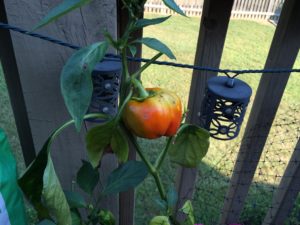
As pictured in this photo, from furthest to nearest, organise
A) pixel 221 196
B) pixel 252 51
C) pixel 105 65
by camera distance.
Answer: pixel 252 51, pixel 221 196, pixel 105 65

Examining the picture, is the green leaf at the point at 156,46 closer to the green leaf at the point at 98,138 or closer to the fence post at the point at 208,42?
the green leaf at the point at 98,138

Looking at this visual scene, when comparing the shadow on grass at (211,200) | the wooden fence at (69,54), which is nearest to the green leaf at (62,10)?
the wooden fence at (69,54)

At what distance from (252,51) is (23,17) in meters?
3.87

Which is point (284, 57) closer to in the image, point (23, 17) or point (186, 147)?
point (186, 147)

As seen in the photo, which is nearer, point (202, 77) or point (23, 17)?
point (23, 17)

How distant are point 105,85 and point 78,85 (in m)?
0.34

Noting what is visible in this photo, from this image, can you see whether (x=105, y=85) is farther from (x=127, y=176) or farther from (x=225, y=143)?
(x=225, y=143)

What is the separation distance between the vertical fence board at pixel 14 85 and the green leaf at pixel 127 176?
0.32m

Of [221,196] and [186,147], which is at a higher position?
[186,147]

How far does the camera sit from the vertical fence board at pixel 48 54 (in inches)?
27.3

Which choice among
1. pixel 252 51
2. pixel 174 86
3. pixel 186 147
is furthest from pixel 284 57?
pixel 252 51

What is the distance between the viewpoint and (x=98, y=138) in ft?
1.97

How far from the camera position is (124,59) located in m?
0.54

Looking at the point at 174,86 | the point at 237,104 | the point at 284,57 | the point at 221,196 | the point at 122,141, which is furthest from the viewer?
the point at 174,86
